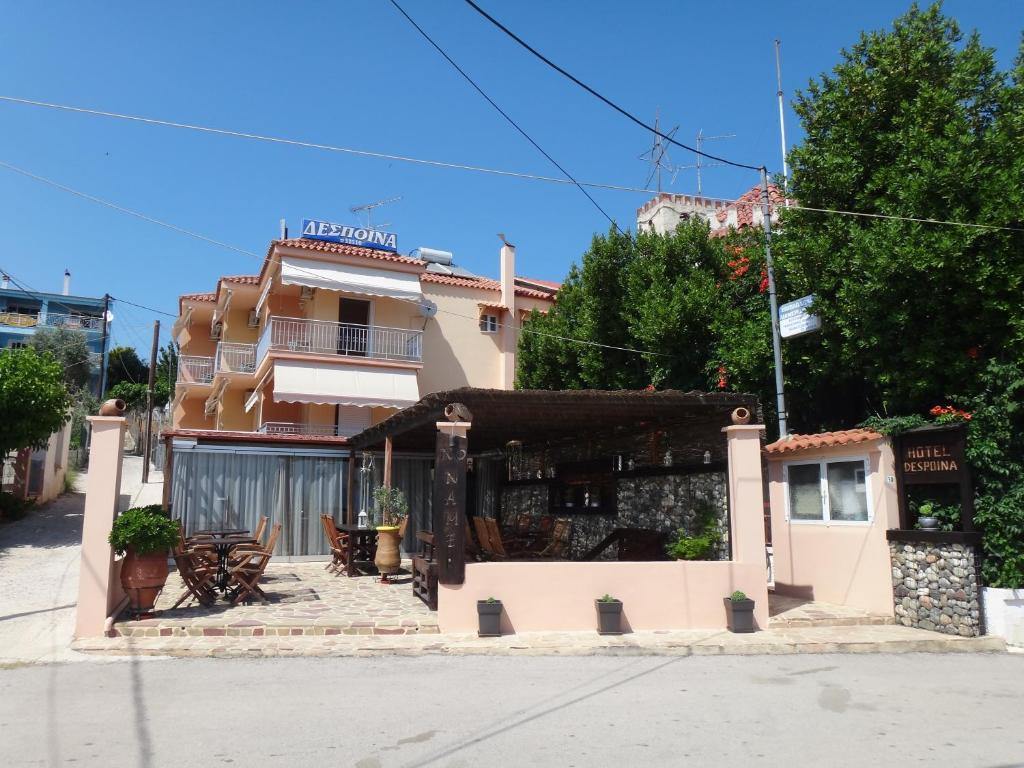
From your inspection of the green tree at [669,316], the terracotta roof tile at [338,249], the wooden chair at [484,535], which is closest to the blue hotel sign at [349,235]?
the terracotta roof tile at [338,249]

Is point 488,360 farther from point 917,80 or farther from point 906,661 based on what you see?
point 906,661

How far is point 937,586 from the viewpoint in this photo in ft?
28.8

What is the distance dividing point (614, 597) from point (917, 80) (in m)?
8.77

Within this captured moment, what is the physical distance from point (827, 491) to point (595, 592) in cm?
386

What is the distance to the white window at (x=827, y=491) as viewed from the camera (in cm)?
985

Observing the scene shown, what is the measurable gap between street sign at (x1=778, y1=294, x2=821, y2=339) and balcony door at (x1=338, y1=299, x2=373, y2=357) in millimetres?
13155

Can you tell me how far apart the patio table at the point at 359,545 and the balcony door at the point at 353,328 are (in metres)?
9.93

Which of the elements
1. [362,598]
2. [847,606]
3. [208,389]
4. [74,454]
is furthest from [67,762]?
[74,454]

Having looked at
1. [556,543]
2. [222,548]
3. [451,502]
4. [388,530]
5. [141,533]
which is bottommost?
[556,543]

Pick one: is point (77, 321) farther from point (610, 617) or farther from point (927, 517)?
point (927, 517)

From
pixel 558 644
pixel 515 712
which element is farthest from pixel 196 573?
pixel 515 712

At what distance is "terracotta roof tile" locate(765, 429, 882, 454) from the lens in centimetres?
956

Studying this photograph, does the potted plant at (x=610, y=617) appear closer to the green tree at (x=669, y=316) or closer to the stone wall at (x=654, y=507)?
the stone wall at (x=654, y=507)

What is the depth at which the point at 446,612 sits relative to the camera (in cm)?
843
